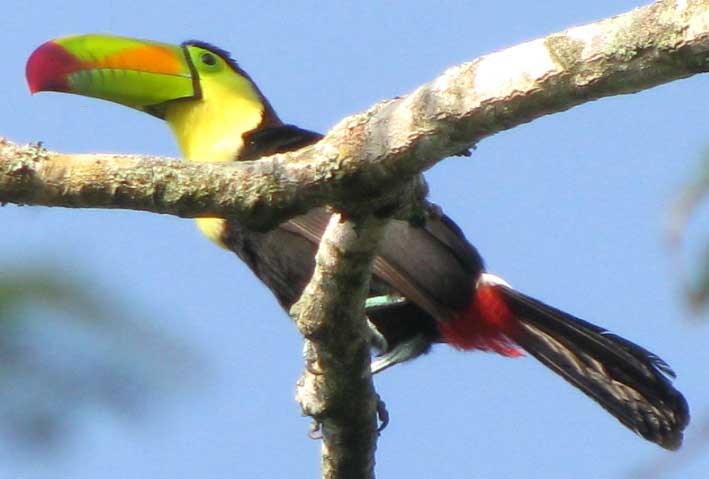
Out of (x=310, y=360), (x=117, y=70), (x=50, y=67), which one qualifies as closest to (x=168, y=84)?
(x=117, y=70)

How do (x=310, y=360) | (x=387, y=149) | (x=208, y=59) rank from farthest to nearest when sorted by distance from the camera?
(x=208, y=59)
(x=310, y=360)
(x=387, y=149)

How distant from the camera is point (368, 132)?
2807 mm

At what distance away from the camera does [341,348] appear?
129 inches

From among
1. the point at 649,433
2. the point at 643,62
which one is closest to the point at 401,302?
the point at 649,433

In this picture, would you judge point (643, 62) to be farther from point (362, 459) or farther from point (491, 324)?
point (491, 324)

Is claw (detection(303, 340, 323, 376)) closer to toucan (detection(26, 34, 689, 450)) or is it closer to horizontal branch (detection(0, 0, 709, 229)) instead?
toucan (detection(26, 34, 689, 450))

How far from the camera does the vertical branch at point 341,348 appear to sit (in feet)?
10.1

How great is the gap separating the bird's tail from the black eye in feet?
5.79

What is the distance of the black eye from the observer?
5.62 m

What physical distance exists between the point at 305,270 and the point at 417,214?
1623 mm

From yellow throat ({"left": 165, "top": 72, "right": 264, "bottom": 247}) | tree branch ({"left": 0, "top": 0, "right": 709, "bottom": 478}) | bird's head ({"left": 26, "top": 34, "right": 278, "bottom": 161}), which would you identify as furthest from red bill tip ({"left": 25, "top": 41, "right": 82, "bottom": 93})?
tree branch ({"left": 0, "top": 0, "right": 709, "bottom": 478})

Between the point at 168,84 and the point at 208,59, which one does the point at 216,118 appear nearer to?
the point at 168,84

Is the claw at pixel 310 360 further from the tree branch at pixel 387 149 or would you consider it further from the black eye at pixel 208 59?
the black eye at pixel 208 59

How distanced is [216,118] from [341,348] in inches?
89.7
